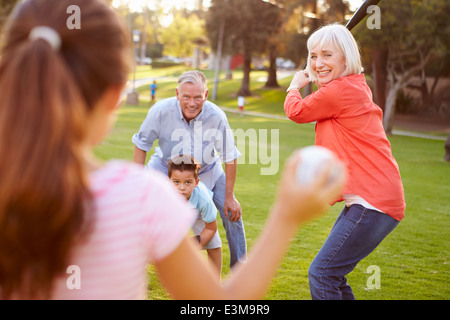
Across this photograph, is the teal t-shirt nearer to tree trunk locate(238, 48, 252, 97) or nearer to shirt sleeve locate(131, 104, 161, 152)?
shirt sleeve locate(131, 104, 161, 152)

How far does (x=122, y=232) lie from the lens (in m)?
1.15

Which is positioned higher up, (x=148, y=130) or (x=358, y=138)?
(x=358, y=138)

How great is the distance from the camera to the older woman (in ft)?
9.91

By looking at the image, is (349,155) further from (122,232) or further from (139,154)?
(139,154)

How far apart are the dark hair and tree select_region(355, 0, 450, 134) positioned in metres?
23.5

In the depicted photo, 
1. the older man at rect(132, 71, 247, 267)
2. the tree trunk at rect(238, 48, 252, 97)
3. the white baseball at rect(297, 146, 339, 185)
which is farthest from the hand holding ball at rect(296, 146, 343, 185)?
the tree trunk at rect(238, 48, 252, 97)

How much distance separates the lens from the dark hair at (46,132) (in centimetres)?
101

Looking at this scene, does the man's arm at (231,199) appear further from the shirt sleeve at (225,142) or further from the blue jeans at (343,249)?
the blue jeans at (343,249)

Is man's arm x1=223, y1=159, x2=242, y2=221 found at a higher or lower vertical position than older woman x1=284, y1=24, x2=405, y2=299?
lower

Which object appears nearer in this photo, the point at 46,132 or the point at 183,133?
the point at 46,132

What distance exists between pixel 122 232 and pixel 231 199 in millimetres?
3817

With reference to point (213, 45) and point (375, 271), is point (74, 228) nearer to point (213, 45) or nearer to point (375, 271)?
point (375, 271)

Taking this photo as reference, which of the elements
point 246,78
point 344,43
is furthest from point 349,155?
point 246,78

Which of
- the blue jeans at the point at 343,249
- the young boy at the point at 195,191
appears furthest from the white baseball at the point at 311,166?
the young boy at the point at 195,191
